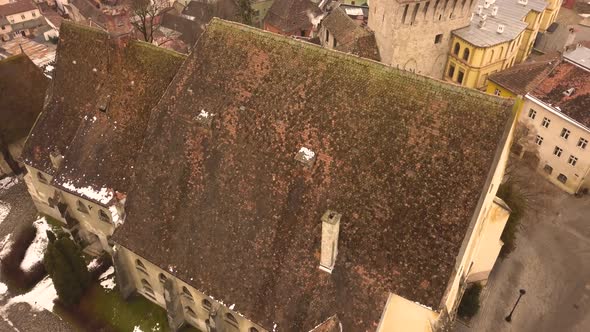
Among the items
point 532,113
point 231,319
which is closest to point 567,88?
point 532,113

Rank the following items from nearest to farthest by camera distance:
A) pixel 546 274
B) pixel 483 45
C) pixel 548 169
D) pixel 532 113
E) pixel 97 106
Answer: pixel 97 106 → pixel 546 274 → pixel 532 113 → pixel 548 169 → pixel 483 45

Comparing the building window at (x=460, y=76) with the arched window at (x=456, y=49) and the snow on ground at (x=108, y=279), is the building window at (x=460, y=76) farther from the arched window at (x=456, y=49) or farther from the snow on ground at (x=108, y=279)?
the snow on ground at (x=108, y=279)

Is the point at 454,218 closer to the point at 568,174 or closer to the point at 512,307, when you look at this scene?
the point at 512,307

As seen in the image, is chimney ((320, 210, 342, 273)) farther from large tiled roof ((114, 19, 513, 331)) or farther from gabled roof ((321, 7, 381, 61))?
gabled roof ((321, 7, 381, 61))

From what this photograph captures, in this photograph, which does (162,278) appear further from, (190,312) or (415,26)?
(415,26)

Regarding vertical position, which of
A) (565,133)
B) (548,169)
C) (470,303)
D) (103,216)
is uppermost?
(565,133)

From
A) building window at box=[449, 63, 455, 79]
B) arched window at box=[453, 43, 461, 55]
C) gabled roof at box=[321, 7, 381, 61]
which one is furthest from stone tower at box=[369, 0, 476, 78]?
building window at box=[449, 63, 455, 79]

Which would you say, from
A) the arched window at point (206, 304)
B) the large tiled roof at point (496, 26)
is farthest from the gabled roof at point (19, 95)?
the large tiled roof at point (496, 26)

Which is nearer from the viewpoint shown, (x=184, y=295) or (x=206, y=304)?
(x=206, y=304)
